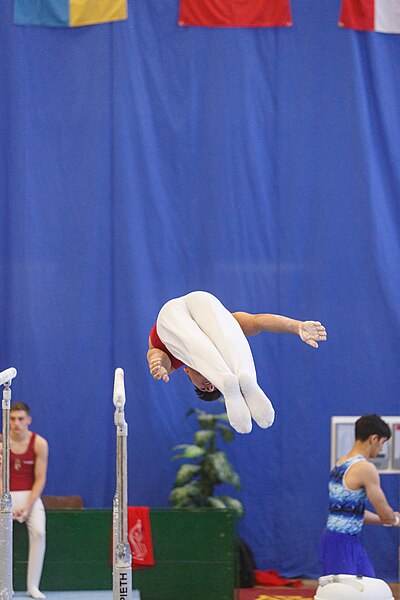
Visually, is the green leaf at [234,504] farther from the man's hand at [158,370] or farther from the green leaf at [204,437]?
the man's hand at [158,370]

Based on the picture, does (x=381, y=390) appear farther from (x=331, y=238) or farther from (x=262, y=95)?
(x=262, y=95)

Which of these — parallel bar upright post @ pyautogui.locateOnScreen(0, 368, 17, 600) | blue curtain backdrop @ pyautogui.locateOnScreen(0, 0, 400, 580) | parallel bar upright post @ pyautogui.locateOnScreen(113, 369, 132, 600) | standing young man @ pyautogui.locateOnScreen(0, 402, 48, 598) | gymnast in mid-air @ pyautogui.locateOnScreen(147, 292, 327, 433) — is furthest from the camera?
blue curtain backdrop @ pyautogui.locateOnScreen(0, 0, 400, 580)

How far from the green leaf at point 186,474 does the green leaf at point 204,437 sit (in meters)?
0.19

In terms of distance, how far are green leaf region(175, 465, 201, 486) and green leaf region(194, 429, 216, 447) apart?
0.62ft

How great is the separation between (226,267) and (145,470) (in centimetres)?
176

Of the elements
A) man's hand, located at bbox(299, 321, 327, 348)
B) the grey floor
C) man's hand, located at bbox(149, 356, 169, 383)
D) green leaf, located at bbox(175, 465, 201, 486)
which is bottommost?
the grey floor

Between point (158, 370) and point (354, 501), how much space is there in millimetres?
1880

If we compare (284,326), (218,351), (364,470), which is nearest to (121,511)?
(218,351)

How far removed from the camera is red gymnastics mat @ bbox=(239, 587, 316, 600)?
23.9ft

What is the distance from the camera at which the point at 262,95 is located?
8125 mm

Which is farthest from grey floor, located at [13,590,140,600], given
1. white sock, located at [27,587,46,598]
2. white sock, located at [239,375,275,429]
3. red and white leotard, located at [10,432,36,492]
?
white sock, located at [239,375,275,429]

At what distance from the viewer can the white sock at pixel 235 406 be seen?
13.5 ft

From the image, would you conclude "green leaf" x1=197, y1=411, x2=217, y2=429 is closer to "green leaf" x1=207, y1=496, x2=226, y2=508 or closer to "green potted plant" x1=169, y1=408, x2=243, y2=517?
"green potted plant" x1=169, y1=408, x2=243, y2=517

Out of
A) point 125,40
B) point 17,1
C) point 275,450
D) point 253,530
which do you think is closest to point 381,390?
point 275,450
